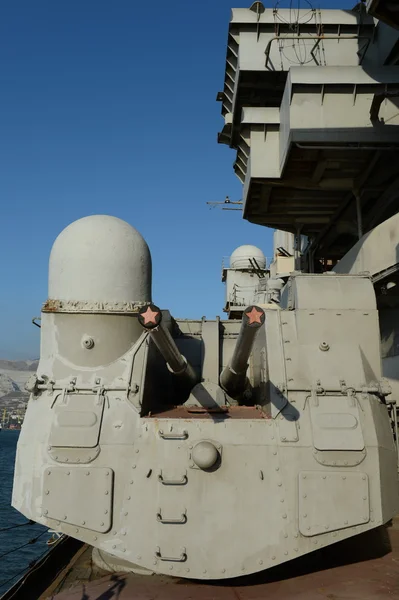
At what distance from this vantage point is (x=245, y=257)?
2811 centimetres

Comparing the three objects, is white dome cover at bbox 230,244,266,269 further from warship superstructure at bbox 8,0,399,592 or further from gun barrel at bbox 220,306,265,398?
gun barrel at bbox 220,306,265,398

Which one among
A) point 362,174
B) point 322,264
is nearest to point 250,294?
point 322,264

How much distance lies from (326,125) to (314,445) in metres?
6.31

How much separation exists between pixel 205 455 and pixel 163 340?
1.16 m

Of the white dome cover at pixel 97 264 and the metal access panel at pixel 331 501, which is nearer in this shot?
the metal access panel at pixel 331 501

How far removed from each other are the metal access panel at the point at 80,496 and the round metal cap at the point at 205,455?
857 millimetres

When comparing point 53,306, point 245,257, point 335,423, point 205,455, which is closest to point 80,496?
point 205,455

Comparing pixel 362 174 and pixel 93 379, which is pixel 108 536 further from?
pixel 362 174

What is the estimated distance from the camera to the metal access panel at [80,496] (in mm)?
4859

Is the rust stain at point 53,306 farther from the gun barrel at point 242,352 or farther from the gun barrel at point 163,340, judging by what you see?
the gun barrel at point 242,352

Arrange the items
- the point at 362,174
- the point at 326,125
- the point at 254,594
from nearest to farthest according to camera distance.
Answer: the point at 254,594
the point at 326,125
the point at 362,174

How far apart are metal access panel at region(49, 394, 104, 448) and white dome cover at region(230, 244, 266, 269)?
22.7 m

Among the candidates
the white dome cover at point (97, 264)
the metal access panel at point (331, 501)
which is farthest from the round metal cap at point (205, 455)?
the white dome cover at point (97, 264)

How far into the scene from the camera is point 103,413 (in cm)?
530
